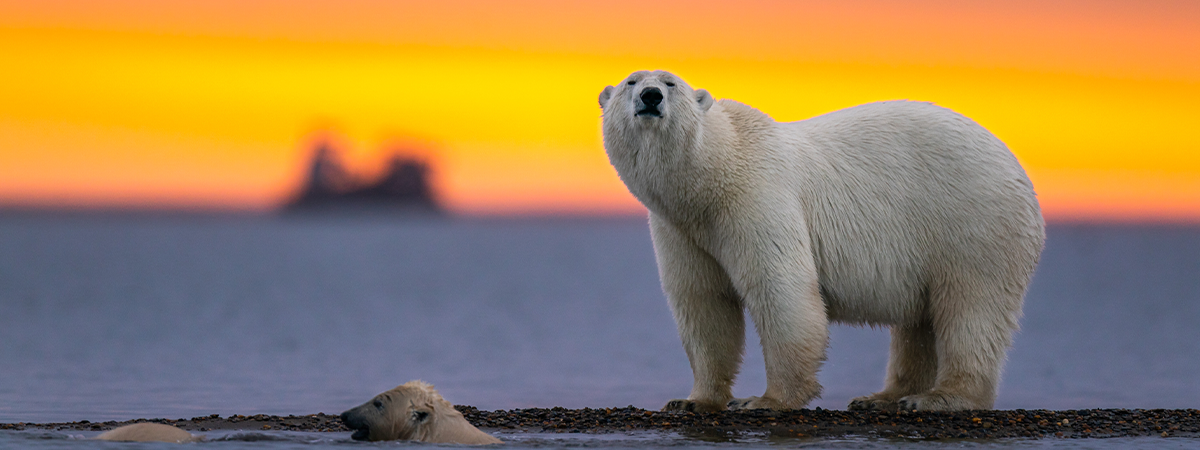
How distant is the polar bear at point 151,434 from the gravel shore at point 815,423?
2.46 ft

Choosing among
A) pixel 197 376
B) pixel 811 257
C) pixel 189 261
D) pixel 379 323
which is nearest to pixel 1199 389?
pixel 811 257

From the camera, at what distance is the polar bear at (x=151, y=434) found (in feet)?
26.9

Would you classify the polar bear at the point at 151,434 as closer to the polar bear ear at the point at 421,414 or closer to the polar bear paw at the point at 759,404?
the polar bear ear at the point at 421,414

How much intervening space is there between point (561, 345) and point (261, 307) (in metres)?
22.3

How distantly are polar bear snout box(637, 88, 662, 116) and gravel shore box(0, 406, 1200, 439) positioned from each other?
2.29 meters

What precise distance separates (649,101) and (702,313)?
79.3 inches

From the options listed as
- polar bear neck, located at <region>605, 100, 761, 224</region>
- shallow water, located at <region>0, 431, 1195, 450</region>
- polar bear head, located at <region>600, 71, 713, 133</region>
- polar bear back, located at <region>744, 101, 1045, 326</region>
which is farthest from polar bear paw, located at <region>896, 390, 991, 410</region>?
polar bear head, located at <region>600, 71, 713, 133</region>

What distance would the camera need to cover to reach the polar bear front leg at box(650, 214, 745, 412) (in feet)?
32.5

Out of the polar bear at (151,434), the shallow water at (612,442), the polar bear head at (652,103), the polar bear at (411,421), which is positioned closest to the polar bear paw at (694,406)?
the shallow water at (612,442)

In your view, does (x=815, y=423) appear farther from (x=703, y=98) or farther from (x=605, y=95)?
(x=605, y=95)

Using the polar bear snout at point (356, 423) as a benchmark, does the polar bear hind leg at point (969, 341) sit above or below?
above

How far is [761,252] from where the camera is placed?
9.34 m

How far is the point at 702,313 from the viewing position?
10039 mm

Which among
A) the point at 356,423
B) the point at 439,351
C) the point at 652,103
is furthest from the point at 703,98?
the point at 439,351
